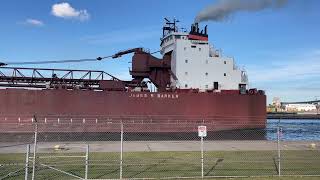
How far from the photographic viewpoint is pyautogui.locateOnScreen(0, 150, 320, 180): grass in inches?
542

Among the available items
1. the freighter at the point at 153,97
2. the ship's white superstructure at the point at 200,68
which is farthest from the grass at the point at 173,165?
the ship's white superstructure at the point at 200,68

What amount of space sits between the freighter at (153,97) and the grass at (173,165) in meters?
21.1

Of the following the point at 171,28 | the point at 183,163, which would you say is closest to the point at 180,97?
the point at 171,28

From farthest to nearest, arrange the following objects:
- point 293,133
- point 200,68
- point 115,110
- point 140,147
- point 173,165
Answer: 1. point 200,68
2. point 293,133
3. point 115,110
4. point 140,147
5. point 173,165

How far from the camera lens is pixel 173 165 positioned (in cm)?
1587

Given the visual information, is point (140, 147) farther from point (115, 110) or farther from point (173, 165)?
point (115, 110)

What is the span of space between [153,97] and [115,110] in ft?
13.4

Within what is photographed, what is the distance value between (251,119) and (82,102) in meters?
18.4

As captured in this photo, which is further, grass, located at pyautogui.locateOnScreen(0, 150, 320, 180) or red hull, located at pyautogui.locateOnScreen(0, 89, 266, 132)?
red hull, located at pyautogui.locateOnScreen(0, 89, 266, 132)

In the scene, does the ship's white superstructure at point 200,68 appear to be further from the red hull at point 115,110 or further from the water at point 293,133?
the water at point 293,133

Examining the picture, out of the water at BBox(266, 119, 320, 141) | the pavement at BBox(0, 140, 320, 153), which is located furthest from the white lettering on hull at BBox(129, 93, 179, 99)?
the pavement at BBox(0, 140, 320, 153)

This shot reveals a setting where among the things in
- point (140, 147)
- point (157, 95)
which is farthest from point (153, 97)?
point (140, 147)

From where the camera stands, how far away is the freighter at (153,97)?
4253cm

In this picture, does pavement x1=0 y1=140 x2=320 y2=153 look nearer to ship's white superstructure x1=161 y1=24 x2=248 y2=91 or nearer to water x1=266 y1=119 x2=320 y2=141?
water x1=266 y1=119 x2=320 y2=141
